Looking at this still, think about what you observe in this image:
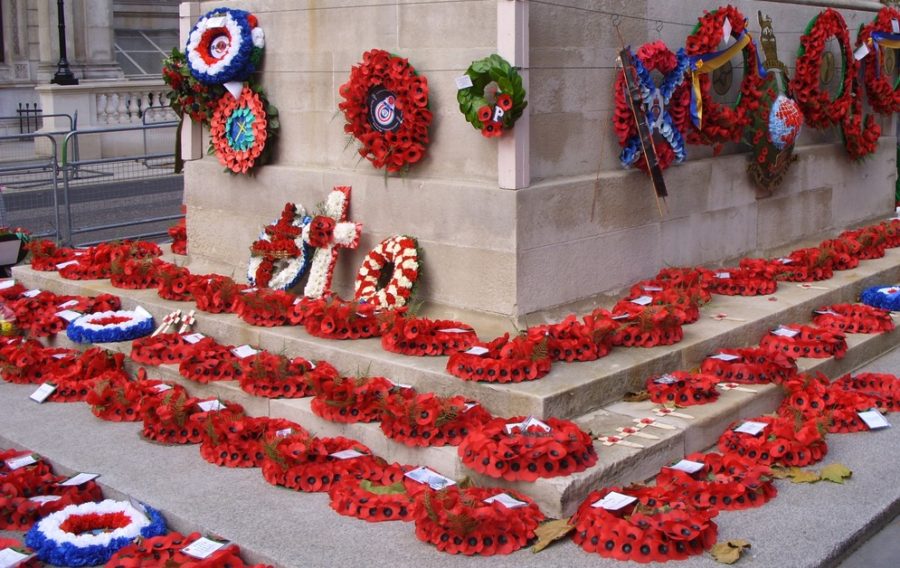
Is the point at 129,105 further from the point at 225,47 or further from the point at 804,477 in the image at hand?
the point at 804,477

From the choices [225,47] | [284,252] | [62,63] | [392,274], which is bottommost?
[392,274]

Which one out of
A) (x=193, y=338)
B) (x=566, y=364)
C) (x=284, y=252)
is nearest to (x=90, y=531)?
(x=193, y=338)

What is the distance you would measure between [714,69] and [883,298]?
2.25 m

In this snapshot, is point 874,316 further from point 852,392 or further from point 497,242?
point 497,242

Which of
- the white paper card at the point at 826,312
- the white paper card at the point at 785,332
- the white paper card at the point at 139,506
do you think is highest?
the white paper card at the point at 826,312

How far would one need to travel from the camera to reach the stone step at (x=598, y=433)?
572 centimetres

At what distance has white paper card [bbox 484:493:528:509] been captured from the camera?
5.57 metres

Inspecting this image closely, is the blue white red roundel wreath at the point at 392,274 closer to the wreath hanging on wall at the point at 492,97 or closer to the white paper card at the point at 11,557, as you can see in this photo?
the wreath hanging on wall at the point at 492,97

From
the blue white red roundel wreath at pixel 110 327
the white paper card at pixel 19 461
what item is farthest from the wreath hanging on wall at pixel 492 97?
the white paper card at pixel 19 461

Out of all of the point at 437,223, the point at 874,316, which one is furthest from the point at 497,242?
the point at 874,316

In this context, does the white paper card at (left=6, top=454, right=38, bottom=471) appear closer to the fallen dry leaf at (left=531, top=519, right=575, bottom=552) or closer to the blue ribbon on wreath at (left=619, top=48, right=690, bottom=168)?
the fallen dry leaf at (left=531, top=519, right=575, bottom=552)

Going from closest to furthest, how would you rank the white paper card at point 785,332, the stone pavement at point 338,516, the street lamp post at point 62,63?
1. the stone pavement at point 338,516
2. the white paper card at point 785,332
3. the street lamp post at point 62,63

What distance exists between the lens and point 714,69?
8.93 metres

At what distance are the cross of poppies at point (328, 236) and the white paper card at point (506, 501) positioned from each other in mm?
3039
